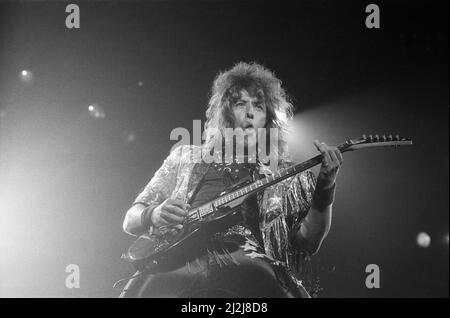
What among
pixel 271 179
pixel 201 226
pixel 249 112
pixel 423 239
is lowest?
pixel 423 239

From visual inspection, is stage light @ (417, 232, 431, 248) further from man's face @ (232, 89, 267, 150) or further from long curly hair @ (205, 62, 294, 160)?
man's face @ (232, 89, 267, 150)

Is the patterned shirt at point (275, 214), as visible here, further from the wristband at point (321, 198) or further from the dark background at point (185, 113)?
the dark background at point (185, 113)

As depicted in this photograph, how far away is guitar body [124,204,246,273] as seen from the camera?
2344 mm

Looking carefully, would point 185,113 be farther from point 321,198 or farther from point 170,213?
point 321,198

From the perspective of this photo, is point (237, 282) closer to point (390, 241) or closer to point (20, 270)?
point (390, 241)

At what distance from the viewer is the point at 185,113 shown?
2609 millimetres

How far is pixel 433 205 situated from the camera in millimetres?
2633

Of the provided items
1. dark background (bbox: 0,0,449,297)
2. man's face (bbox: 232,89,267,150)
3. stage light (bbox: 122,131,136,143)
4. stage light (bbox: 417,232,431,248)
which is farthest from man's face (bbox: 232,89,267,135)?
stage light (bbox: 417,232,431,248)

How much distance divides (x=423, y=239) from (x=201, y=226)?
127 cm

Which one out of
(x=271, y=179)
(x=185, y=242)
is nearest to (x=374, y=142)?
(x=271, y=179)

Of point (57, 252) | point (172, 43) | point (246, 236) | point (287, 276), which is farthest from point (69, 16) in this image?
point (287, 276)

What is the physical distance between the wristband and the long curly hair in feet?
0.99

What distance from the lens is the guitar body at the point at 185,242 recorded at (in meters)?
2.34

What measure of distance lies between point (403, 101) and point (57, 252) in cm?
215
